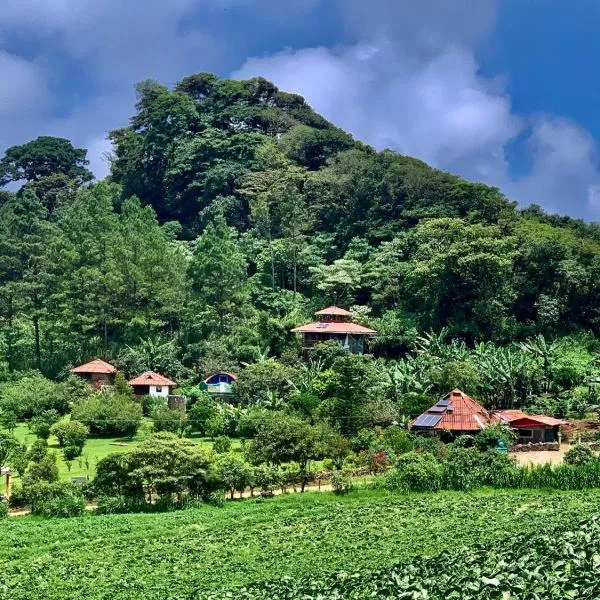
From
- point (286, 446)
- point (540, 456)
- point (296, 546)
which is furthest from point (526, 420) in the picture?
point (296, 546)

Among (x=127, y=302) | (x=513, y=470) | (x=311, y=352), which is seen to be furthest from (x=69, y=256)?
(x=513, y=470)

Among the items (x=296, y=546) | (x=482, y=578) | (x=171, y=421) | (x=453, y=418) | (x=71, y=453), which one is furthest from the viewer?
(x=171, y=421)

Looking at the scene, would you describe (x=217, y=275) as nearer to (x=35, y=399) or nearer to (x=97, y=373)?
(x=97, y=373)

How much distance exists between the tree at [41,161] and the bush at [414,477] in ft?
237

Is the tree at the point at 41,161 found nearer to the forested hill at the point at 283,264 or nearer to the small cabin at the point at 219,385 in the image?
the forested hill at the point at 283,264

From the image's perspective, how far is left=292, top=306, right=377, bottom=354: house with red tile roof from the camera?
62.9 m

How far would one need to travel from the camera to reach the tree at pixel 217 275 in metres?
65.6

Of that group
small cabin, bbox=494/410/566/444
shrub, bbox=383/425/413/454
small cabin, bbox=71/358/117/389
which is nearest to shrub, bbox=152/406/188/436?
small cabin, bbox=71/358/117/389

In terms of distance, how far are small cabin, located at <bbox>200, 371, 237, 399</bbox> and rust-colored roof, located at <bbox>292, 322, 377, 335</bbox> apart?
254 inches

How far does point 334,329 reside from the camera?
62531mm

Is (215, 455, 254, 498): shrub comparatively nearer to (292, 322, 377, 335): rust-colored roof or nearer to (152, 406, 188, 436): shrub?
(152, 406, 188, 436): shrub

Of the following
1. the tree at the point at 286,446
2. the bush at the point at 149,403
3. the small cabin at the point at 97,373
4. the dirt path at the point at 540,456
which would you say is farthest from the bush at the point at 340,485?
the small cabin at the point at 97,373

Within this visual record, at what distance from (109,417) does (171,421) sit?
131 inches

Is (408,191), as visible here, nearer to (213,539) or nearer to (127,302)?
(127,302)
